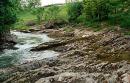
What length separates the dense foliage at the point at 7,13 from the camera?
187ft

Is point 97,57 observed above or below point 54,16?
above

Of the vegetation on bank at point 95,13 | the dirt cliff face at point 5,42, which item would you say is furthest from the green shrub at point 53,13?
the dirt cliff face at point 5,42

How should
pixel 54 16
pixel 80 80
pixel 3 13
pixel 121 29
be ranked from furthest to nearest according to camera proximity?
1. pixel 54 16
2. pixel 121 29
3. pixel 3 13
4. pixel 80 80

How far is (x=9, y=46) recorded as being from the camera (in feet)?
201

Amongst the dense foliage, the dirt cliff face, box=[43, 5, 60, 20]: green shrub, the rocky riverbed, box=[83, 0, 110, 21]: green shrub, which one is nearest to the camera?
the rocky riverbed

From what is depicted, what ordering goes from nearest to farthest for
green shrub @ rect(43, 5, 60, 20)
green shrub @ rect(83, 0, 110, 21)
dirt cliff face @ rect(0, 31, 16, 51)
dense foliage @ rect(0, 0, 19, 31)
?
1. dense foliage @ rect(0, 0, 19, 31)
2. dirt cliff face @ rect(0, 31, 16, 51)
3. green shrub @ rect(83, 0, 110, 21)
4. green shrub @ rect(43, 5, 60, 20)

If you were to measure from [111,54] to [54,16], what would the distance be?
89.5 metres

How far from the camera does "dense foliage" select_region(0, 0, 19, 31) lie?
56987mm

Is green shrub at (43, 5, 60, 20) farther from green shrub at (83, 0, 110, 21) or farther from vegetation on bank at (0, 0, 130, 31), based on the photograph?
green shrub at (83, 0, 110, 21)

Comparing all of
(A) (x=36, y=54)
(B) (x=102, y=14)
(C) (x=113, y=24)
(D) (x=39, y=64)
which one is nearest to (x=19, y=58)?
(A) (x=36, y=54)

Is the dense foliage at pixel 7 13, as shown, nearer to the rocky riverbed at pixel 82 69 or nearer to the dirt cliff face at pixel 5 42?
the dirt cliff face at pixel 5 42

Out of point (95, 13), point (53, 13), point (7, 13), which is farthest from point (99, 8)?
point (53, 13)

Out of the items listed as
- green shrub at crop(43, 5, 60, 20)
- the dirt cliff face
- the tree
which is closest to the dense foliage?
the tree

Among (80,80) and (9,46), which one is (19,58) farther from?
(80,80)
